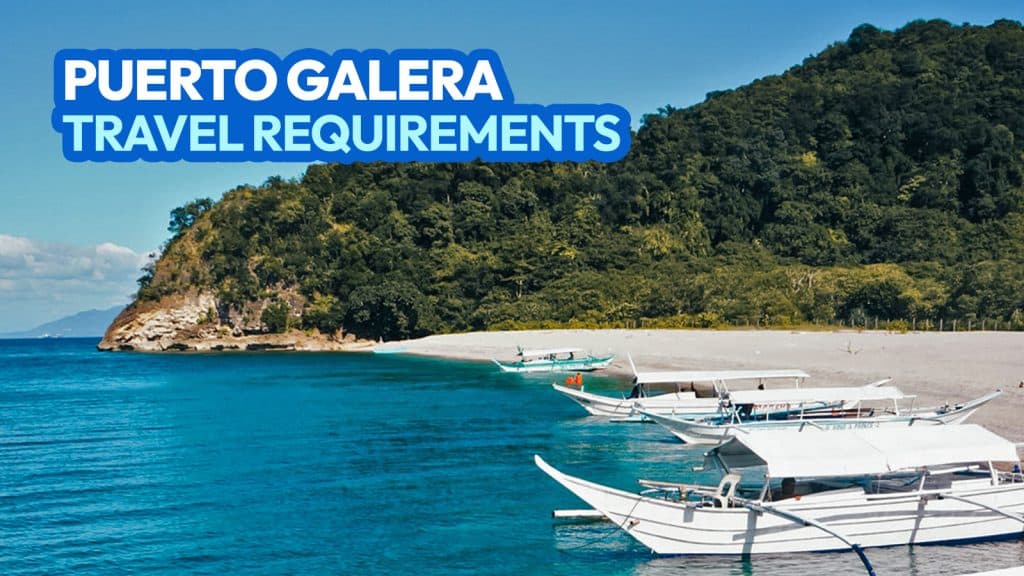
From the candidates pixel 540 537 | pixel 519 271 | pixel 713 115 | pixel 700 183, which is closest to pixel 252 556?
pixel 540 537

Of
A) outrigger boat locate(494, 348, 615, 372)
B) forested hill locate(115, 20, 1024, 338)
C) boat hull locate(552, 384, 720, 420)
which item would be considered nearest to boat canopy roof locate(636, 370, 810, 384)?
boat hull locate(552, 384, 720, 420)

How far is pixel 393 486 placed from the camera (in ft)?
82.9

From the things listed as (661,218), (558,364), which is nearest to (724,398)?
(558,364)

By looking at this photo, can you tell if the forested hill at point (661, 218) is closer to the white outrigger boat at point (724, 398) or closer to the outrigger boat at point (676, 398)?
the outrigger boat at point (676, 398)

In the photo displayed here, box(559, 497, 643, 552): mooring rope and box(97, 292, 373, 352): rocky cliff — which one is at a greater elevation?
→ box(97, 292, 373, 352): rocky cliff

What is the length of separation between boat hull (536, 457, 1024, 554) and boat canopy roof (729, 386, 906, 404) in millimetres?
10424

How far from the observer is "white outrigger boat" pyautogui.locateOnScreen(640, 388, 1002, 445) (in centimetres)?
2709

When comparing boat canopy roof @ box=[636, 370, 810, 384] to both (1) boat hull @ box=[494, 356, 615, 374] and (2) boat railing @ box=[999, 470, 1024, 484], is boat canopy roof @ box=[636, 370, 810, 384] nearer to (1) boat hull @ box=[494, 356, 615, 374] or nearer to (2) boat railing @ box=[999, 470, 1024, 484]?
(2) boat railing @ box=[999, 470, 1024, 484]

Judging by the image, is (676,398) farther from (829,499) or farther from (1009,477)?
(829,499)

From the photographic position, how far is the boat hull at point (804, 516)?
1712cm

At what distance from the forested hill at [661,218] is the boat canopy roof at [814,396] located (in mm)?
53709

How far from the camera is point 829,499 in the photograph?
57.3 ft

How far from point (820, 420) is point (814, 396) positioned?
3.13 ft

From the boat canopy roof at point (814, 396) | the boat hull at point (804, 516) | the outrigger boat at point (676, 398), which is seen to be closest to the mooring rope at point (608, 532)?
the boat hull at point (804, 516)
